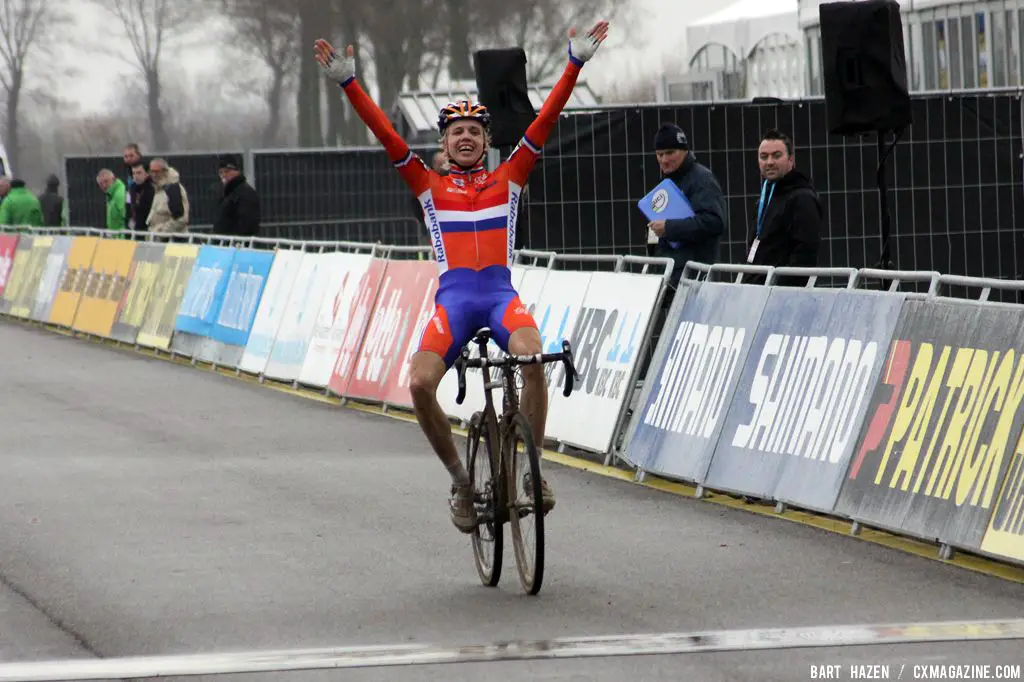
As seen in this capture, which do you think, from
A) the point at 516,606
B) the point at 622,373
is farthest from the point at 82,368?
the point at 516,606

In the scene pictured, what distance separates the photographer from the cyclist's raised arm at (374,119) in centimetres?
907

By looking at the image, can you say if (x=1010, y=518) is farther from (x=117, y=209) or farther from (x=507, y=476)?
(x=117, y=209)

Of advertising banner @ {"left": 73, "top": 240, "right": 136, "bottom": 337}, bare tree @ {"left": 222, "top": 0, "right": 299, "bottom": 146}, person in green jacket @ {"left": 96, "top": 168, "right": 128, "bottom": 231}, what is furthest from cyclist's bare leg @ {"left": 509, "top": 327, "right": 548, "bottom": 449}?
bare tree @ {"left": 222, "top": 0, "right": 299, "bottom": 146}

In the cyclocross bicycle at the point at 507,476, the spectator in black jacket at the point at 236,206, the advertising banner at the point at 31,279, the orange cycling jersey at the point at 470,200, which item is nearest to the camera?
the cyclocross bicycle at the point at 507,476

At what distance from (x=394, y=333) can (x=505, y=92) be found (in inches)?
86.7

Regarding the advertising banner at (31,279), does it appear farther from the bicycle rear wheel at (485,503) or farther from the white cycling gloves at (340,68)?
the bicycle rear wheel at (485,503)

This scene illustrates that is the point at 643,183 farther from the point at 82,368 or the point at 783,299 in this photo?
the point at 783,299

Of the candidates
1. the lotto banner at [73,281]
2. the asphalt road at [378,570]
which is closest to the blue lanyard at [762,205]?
the asphalt road at [378,570]

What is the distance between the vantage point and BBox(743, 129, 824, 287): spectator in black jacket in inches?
506

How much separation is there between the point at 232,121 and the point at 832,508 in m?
59.6

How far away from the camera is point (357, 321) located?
57.0 feet

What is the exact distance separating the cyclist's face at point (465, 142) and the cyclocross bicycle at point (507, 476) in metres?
0.81

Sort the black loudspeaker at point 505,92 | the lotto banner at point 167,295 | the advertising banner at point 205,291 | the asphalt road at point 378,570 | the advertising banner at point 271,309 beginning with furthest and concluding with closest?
the lotto banner at point 167,295, the advertising banner at point 205,291, the advertising banner at point 271,309, the black loudspeaker at point 505,92, the asphalt road at point 378,570

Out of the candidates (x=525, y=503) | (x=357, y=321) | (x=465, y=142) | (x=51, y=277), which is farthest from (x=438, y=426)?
(x=51, y=277)
